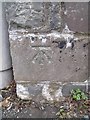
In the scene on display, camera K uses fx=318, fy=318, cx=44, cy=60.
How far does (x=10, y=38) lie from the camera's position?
231 cm

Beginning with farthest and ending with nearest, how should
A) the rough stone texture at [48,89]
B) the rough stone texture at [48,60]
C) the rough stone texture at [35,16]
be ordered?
the rough stone texture at [48,89]
the rough stone texture at [48,60]
the rough stone texture at [35,16]

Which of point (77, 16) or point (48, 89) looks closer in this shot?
point (77, 16)

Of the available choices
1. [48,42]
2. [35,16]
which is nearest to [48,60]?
[48,42]

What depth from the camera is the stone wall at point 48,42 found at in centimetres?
223

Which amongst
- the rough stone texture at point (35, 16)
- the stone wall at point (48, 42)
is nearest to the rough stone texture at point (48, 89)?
the stone wall at point (48, 42)

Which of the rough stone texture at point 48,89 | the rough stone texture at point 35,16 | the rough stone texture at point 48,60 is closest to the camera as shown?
the rough stone texture at point 35,16

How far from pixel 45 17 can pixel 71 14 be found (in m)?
0.18

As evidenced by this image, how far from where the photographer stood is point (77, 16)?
2.24 meters

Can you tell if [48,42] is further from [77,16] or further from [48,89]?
[48,89]

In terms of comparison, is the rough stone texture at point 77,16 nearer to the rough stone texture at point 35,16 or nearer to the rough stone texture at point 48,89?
the rough stone texture at point 35,16

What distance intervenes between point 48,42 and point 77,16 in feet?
0.92

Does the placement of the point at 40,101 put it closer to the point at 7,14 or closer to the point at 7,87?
the point at 7,87

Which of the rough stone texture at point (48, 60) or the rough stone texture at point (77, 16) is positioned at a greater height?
the rough stone texture at point (77, 16)

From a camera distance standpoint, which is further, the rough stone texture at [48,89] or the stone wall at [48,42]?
the rough stone texture at [48,89]
